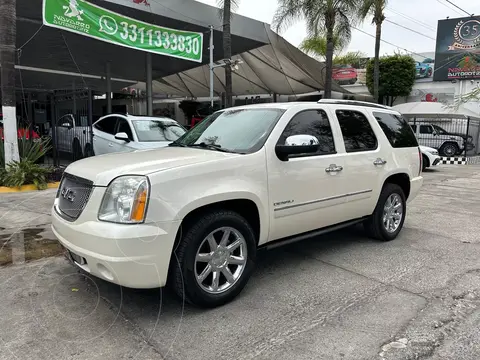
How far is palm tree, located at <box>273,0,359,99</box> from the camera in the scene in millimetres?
17109

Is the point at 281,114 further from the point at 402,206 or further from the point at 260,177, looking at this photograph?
the point at 402,206

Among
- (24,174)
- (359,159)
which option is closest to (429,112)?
(359,159)

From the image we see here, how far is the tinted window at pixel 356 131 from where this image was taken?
4801mm

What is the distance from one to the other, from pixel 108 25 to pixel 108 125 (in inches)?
107

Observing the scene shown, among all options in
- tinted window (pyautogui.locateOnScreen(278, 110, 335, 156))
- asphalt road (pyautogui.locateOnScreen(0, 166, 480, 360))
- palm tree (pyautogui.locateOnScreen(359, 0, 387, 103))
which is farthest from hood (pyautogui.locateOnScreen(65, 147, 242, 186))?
palm tree (pyautogui.locateOnScreen(359, 0, 387, 103))

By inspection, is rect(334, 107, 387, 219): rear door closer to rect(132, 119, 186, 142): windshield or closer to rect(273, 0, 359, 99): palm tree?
rect(132, 119, 186, 142): windshield

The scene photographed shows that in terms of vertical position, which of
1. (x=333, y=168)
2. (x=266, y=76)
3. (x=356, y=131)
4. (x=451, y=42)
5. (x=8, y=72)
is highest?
(x=451, y=42)

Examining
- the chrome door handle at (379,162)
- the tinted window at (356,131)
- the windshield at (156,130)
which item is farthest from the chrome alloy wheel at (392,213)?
the windshield at (156,130)

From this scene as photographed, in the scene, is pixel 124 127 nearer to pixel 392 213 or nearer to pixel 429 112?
pixel 392 213

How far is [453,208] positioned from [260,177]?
5892 mm

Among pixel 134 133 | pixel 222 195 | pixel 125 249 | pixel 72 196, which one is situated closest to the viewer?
pixel 125 249

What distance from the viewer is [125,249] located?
296 centimetres

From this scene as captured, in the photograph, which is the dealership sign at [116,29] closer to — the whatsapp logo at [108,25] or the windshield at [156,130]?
the whatsapp logo at [108,25]

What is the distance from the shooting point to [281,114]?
421cm
